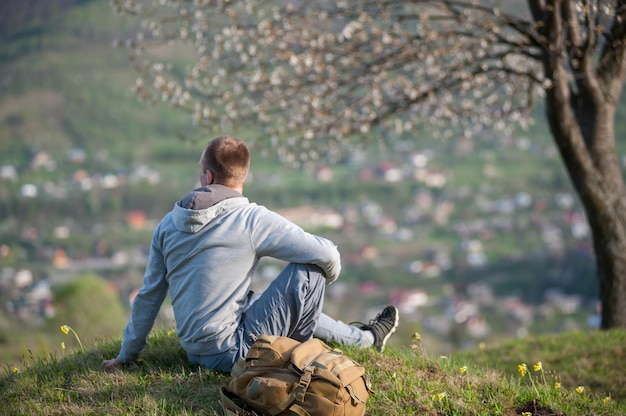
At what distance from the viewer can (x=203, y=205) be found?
438 centimetres

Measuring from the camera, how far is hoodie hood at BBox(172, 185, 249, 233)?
437 cm

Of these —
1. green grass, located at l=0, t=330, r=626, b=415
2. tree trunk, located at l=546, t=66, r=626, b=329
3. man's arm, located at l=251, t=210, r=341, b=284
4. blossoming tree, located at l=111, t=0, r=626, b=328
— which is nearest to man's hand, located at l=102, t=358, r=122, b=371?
green grass, located at l=0, t=330, r=626, b=415

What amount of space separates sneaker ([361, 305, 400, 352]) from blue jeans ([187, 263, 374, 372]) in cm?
70

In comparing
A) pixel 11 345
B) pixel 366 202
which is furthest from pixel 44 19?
pixel 11 345

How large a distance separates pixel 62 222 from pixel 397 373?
61.3 m

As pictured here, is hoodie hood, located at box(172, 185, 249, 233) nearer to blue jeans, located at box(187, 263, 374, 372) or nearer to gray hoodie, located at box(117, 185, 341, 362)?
gray hoodie, located at box(117, 185, 341, 362)

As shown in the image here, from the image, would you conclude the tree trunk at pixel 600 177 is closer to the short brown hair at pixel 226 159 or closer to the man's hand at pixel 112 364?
the short brown hair at pixel 226 159

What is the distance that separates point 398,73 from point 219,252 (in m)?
6.07

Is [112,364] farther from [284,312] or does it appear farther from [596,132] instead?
[596,132]

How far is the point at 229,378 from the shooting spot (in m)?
4.68

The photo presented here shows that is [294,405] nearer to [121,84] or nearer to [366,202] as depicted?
[366,202]

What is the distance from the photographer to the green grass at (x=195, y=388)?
440 cm

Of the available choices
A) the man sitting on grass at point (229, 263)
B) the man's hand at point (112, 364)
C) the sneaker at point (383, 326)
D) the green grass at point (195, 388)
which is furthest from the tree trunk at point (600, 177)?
the man's hand at point (112, 364)

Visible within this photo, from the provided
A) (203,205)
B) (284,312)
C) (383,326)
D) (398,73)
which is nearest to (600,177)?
(398,73)
